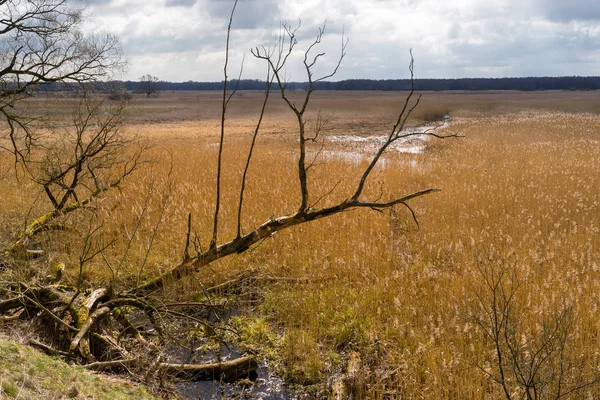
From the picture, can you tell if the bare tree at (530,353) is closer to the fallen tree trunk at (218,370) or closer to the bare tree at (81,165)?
the fallen tree trunk at (218,370)

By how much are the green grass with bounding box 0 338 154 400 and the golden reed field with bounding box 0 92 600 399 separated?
4.05 feet

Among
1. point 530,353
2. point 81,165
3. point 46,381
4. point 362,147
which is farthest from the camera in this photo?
point 362,147

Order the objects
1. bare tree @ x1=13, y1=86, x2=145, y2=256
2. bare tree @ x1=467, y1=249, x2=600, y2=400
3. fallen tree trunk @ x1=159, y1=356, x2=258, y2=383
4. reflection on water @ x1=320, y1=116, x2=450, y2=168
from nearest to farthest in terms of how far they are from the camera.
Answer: bare tree @ x1=467, y1=249, x2=600, y2=400, fallen tree trunk @ x1=159, y1=356, x2=258, y2=383, bare tree @ x1=13, y1=86, x2=145, y2=256, reflection on water @ x1=320, y1=116, x2=450, y2=168

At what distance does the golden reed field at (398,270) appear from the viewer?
15.1ft

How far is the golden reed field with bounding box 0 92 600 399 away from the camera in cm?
459

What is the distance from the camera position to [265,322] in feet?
20.1

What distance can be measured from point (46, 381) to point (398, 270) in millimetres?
5252

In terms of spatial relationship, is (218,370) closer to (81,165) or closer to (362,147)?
(81,165)

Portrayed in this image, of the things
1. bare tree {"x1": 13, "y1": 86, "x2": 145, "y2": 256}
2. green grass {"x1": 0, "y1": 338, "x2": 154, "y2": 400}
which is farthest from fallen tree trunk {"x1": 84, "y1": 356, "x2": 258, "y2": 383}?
bare tree {"x1": 13, "y1": 86, "x2": 145, "y2": 256}

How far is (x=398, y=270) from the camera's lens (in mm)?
7238

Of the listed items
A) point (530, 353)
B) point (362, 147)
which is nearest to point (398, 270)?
point (530, 353)

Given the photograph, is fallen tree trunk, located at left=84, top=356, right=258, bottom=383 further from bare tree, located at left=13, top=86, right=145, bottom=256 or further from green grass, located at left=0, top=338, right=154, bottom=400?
bare tree, located at left=13, top=86, right=145, bottom=256

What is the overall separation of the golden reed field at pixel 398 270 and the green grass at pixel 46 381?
4.05ft

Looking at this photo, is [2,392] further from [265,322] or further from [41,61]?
[41,61]
